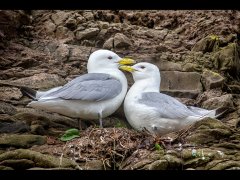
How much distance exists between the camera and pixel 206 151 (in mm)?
4684

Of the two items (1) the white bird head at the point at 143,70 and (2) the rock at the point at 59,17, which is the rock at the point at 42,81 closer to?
(1) the white bird head at the point at 143,70

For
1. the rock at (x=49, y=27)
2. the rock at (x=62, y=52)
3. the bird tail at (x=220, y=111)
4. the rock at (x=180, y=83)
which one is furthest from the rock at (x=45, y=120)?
the rock at (x=49, y=27)

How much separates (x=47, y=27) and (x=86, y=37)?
455 millimetres

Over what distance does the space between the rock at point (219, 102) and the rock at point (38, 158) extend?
5.05 feet

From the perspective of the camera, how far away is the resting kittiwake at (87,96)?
5.12 m

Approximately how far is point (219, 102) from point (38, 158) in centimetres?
181

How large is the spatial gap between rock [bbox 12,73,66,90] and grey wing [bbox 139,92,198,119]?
0.92 meters

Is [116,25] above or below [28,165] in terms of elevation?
above

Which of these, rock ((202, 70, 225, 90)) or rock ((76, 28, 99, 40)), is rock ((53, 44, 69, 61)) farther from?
rock ((202, 70, 225, 90))

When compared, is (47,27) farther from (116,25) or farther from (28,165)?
(28,165)

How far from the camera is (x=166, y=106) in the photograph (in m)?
5.16
